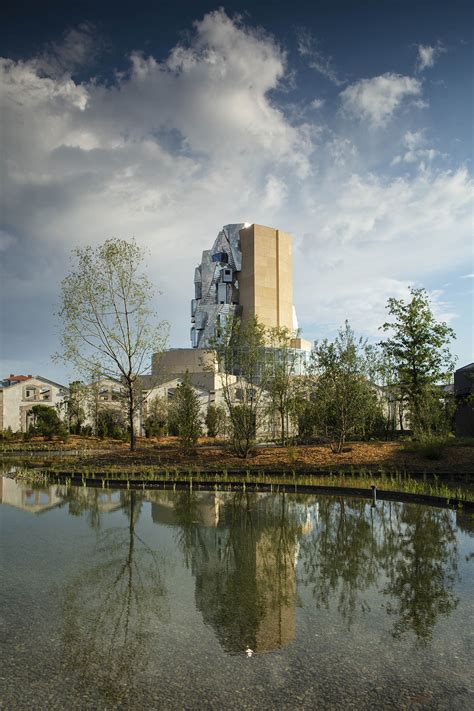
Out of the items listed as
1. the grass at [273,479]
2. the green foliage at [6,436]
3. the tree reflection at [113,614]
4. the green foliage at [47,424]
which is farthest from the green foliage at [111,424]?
the tree reflection at [113,614]

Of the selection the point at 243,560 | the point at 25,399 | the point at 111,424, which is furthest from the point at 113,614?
the point at 25,399

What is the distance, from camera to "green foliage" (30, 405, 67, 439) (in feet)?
145

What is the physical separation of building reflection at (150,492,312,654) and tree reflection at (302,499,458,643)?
0.43 meters

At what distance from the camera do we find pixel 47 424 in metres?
45.2

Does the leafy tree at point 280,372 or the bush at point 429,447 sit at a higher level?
the leafy tree at point 280,372

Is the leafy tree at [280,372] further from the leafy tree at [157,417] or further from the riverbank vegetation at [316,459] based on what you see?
the leafy tree at [157,417]

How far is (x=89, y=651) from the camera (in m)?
5.27

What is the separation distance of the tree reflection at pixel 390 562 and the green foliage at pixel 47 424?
115ft

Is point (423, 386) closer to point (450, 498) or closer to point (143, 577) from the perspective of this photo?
point (450, 498)

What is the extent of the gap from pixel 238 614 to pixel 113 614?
55.0 inches

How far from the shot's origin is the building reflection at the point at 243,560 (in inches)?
232

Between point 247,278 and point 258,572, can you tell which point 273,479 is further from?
point 247,278

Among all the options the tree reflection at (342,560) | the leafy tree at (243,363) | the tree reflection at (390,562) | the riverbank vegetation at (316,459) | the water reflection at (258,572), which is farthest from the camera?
the leafy tree at (243,363)

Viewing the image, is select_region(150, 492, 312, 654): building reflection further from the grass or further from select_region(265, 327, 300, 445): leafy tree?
select_region(265, 327, 300, 445): leafy tree
